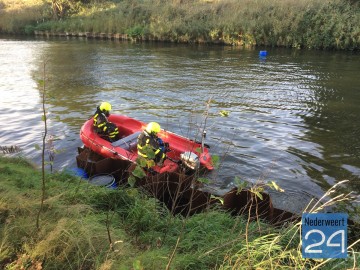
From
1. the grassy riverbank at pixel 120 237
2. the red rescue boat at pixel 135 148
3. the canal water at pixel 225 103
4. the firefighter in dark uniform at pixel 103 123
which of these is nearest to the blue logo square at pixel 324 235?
the grassy riverbank at pixel 120 237

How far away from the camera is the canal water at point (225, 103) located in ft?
23.5

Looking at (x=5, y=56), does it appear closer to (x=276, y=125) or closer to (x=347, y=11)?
(x=276, y=125)

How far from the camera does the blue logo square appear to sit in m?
1.90

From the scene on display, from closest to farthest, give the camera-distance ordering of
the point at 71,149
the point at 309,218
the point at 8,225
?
the point at 309,218, the point at 8,225, the point at 71,149

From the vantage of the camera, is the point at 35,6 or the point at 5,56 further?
the point at 35,6

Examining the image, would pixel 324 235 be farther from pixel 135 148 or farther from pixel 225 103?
pixel 225 103

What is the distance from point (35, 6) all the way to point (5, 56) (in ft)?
64.6

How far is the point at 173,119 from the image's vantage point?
10203 mm

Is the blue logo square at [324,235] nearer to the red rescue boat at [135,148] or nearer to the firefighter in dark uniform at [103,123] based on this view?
the red rescue boat at [135,148]

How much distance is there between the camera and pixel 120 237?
346 cm

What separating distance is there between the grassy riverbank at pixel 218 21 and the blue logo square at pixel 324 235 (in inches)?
827

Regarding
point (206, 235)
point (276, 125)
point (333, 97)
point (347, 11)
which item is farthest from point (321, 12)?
point (206, 235)

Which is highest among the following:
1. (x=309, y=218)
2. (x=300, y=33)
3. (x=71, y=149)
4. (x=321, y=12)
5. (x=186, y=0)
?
(x=186, y=0)

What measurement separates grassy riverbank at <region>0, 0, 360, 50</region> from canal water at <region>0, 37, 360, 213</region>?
5.50 feet
